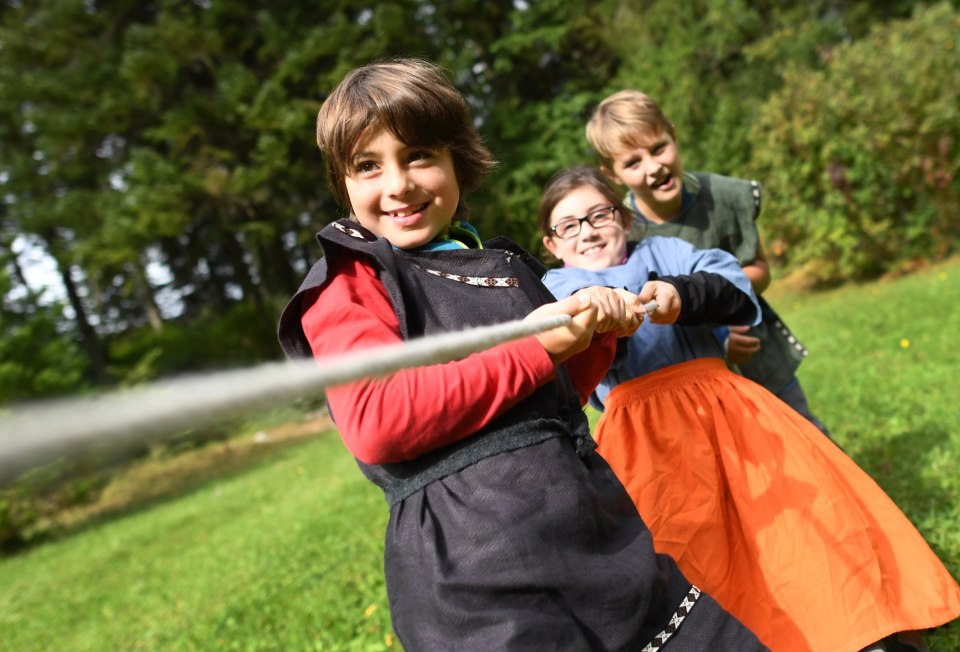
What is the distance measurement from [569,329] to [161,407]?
797 millimetres

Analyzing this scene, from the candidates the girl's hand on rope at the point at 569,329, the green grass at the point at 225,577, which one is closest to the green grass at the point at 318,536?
the green grass at the point at 225,577

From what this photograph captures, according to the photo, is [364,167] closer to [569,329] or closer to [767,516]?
[569,329]

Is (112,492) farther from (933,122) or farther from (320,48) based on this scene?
(933,122)

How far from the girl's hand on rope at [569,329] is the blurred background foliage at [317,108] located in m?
7.88

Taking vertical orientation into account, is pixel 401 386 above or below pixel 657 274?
above

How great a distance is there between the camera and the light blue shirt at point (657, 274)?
2070mm

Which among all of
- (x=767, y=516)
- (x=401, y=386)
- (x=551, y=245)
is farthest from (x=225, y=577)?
(x=401, y=386)

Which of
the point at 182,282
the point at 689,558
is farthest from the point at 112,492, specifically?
the point at 182,282

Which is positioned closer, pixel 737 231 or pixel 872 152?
pixel 737 231

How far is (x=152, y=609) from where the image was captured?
5.03m

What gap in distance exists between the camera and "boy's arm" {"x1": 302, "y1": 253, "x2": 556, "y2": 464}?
1.16 metres

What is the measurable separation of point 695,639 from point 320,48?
15.1m

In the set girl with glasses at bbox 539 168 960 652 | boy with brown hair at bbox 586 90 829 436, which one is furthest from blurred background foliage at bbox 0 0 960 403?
girl with glasses at bbox 539 168 960 652

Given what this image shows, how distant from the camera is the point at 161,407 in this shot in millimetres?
627
